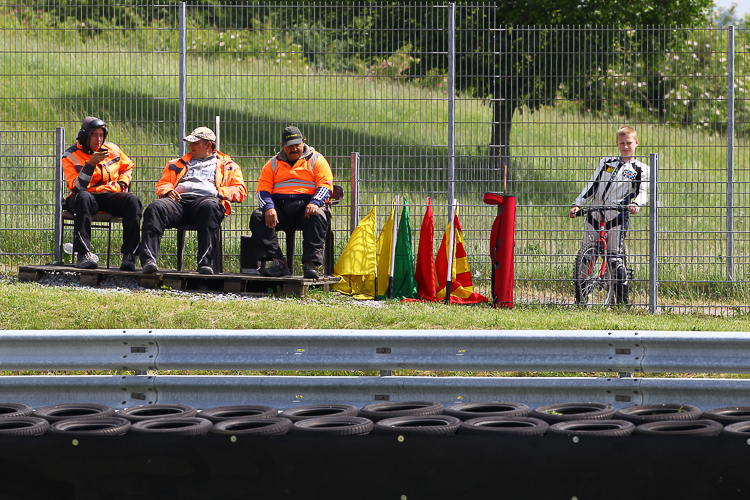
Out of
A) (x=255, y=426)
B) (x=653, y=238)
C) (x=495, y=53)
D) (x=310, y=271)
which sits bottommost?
(x=255, y=426)

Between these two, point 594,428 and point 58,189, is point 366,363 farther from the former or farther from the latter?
point 58,189

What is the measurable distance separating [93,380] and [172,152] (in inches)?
256

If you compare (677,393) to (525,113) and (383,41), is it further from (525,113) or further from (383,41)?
(383,41)

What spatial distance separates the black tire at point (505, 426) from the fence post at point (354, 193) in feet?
20.1

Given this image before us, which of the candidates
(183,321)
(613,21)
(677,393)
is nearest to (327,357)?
(677,393)

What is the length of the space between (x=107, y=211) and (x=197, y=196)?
100cm

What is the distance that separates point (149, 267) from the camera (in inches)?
352

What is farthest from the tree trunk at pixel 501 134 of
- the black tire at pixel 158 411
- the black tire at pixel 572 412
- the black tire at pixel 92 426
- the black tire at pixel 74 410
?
the black tire at pixel 92 426

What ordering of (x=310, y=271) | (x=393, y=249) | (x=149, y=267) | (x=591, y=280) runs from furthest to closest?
1. (x=393, y=249)
2. (x=591, y=280)
3. (x=310, y=271)
4. (x=149, y=267)

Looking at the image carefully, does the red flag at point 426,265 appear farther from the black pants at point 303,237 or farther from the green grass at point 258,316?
the black pants at point 303,237

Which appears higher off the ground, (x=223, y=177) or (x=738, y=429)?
(x=223, y=177)

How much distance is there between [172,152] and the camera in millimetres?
10562

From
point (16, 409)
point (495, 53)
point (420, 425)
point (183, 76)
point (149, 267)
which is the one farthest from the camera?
point (183, 76)

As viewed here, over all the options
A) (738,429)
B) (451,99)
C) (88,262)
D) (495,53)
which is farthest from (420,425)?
(495,53)
